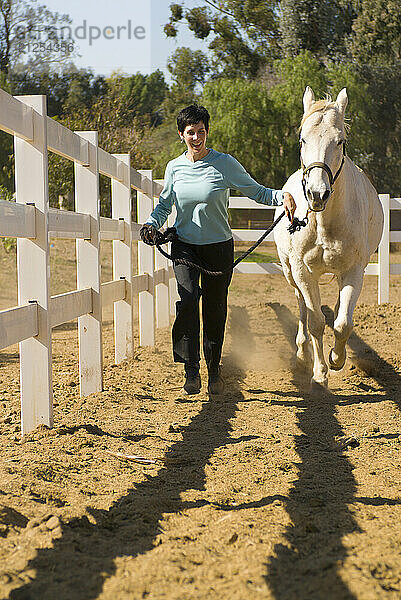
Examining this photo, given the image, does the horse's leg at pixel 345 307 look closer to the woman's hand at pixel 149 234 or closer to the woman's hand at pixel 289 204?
the woman's hand at pixel 289 204

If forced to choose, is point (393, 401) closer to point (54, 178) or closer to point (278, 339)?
point (278, 339)

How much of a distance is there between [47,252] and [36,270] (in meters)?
0.12

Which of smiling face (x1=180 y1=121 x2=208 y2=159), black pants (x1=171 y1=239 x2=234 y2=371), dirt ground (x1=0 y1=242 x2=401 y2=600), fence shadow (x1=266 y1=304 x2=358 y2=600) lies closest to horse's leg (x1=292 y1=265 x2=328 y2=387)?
dirt ground (x1=0 y1=242 x2=401 y2=600)

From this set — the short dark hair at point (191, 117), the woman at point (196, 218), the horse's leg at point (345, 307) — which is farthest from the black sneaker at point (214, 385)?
the short dark hair at point (191, 117)

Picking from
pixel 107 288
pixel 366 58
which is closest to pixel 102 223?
pixel 107 288

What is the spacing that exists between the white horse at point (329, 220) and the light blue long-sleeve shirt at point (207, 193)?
1.31ft

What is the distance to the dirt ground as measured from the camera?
6.54 feet

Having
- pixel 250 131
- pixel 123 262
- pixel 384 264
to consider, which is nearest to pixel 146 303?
pixel 123 262

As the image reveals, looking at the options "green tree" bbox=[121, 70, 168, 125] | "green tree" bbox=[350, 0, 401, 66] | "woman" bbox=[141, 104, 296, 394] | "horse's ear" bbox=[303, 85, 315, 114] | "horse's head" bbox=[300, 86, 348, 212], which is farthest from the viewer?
"green tree" bbox=[121, 70, 168, 125]

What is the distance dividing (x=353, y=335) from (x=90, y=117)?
80.7ft

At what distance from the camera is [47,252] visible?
389 centimetres

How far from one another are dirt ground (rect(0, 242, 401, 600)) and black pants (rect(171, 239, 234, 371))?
36 cm

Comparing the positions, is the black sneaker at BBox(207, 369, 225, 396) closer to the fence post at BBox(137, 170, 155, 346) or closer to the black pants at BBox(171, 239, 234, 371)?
the black pants at BBox(171, 239, 234, 371)

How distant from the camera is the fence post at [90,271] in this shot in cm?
518
